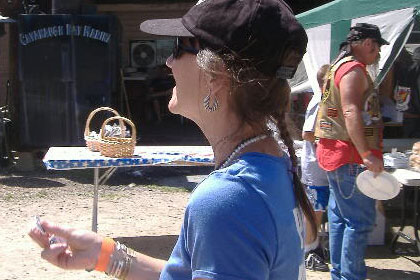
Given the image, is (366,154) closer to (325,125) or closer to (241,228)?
(325,125)

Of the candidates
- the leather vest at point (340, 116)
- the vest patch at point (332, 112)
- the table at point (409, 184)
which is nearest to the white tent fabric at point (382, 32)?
the table at point (409, 184)

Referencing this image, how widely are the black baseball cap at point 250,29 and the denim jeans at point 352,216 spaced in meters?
2.75

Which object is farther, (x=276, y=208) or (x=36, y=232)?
(x=36, y=232)

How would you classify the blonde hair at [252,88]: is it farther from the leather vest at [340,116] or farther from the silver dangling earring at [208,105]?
the leather vest at [340,116]

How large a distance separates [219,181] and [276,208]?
12cm

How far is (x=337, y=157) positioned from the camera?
4047 mm

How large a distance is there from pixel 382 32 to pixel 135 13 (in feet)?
36.6

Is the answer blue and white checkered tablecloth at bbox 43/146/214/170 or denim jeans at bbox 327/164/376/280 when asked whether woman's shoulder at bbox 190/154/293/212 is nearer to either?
denim jeans at bbox 327/164/376/280

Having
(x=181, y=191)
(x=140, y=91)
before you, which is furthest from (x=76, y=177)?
(x=140, y=91)

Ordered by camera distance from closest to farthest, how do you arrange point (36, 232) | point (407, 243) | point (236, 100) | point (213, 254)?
point (213, 254), point (236, 100), point (36, 232), point (407, 243)

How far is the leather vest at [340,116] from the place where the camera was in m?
4.05

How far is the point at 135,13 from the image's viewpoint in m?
15.9

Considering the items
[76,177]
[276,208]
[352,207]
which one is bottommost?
[76,177]

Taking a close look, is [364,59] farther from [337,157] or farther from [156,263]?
[156,263]
